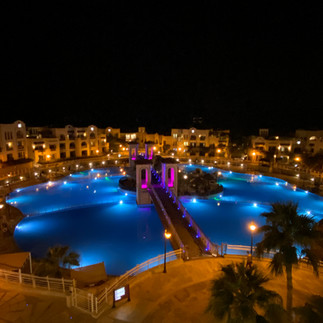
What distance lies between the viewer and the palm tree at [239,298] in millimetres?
5359

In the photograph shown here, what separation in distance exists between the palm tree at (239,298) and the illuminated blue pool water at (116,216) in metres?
9.85

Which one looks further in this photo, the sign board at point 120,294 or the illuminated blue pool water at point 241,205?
the illuminated blue pool water at point 241,205

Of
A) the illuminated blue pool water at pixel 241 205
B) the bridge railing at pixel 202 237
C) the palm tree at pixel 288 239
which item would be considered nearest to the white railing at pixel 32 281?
the bridge railing at pixel 202 237

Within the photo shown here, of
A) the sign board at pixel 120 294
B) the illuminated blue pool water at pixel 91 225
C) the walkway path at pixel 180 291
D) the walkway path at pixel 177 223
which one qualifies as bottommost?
the illuminated blue pool water at pixel 91 225

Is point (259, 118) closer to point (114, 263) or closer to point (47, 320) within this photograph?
point (114, 263)

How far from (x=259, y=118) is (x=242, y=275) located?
7215 centimetres

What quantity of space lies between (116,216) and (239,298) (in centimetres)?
1792

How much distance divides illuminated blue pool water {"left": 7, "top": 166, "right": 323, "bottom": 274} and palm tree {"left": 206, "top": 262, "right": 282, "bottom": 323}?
9.85 metres

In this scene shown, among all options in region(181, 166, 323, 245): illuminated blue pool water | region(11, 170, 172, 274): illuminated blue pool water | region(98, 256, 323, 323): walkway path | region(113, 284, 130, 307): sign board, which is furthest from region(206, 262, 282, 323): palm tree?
region(181, 166, 323, 245): illuminated blue pool water

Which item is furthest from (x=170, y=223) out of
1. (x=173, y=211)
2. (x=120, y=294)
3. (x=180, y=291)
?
(x=120, y=294)

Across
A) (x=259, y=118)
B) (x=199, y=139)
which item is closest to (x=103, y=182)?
(x=199, y=139)

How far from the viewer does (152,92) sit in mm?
91625

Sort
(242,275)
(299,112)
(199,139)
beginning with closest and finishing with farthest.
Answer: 1. (242,275)
2. (199,139)
3. (299,112)

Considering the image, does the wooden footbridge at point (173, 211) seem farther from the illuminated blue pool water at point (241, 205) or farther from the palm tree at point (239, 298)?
the palm tree at point (239, 298)
